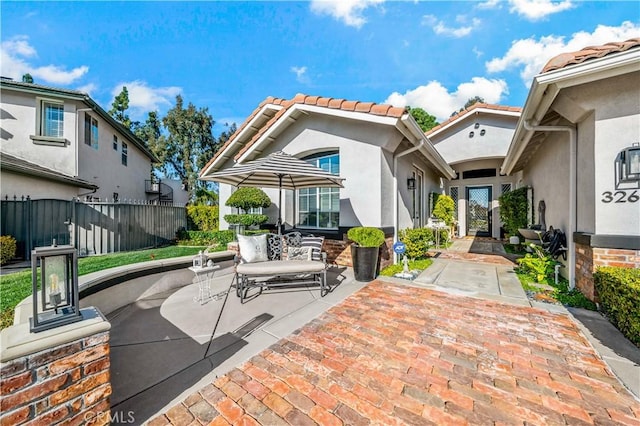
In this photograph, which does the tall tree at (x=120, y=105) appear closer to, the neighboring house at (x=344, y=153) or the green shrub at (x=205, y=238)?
the green shrub at (x=205, y=238)

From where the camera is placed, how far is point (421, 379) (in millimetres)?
2588

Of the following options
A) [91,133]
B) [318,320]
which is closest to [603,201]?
[318,320]

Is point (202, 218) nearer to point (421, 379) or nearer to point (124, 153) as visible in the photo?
point (124, 153)

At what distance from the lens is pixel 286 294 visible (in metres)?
5.06

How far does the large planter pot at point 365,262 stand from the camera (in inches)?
234

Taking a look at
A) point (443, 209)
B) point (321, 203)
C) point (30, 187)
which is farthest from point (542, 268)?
Answer: point (30, 187)

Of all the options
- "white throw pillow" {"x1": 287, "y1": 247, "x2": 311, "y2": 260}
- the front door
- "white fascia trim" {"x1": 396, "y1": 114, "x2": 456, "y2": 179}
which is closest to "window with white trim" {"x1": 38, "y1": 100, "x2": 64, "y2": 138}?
"white throw pillow" {"x1": 287, "y1": 247, "x2": 311, "y2": 260}

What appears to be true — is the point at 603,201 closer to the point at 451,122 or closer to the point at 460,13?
the point at 460,13

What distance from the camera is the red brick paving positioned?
214cm

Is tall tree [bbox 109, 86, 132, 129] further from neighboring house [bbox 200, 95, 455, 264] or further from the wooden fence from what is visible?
neighboring house [bbox 200, 95, 455, 264]

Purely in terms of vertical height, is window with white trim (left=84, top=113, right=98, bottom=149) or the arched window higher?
window with white trim (left=84, top=113, right=98, bottom=149)

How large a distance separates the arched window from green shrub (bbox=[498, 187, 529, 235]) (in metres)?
8.02

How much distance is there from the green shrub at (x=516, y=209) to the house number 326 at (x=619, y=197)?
686cm

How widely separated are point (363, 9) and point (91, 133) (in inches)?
579
